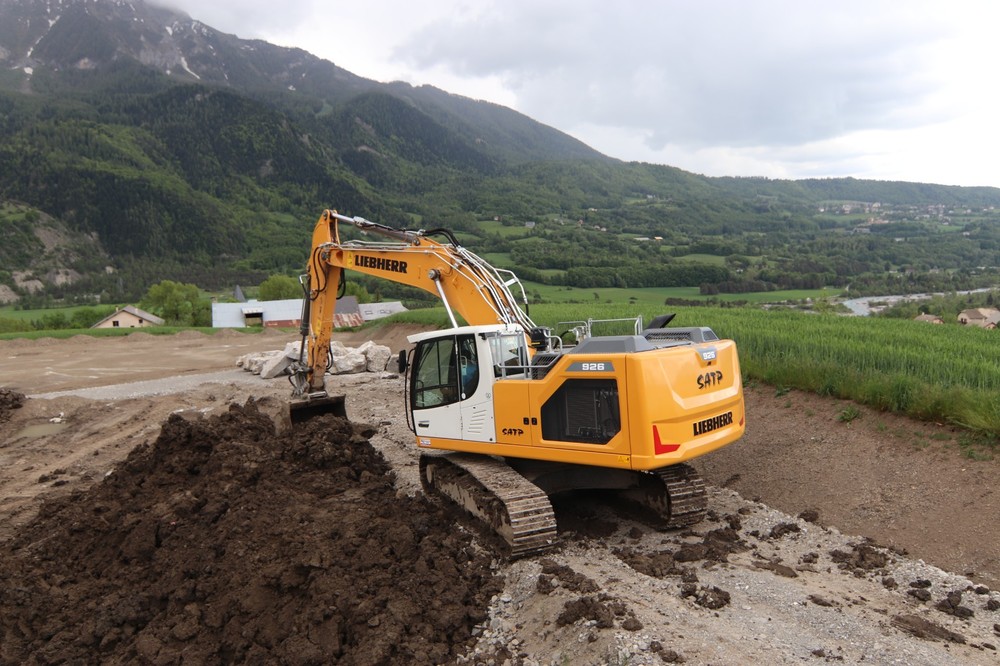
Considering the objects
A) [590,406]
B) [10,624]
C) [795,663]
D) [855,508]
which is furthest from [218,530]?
[855,508]

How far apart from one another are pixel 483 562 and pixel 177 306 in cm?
7080

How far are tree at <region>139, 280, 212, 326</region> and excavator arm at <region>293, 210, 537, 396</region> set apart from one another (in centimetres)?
6004

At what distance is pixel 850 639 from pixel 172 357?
30279 mm

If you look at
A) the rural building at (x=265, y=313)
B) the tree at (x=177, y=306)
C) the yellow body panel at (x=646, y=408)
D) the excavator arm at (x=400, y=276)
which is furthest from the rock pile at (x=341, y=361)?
the tree at (x=177, y=306)

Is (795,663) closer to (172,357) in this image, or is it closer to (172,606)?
(172,606)

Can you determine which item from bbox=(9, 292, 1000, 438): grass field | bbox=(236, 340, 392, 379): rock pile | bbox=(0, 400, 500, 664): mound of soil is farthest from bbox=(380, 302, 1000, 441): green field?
bbox=(236, 340, 392, 379): rock pile

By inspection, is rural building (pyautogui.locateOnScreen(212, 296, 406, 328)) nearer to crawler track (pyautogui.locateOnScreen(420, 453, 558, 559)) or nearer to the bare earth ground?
the bare earth ground

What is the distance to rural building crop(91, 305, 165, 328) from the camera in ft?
226

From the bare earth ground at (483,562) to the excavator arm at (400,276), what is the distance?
169 centimetres

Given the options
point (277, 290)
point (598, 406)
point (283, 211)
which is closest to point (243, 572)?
point (598, 406)

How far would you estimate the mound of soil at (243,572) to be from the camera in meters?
6.21

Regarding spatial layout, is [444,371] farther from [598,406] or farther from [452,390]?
[598,406]

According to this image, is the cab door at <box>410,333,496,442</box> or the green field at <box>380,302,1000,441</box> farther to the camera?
the green field at <box>380,302,1000,441</box>

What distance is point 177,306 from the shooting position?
6981cm
